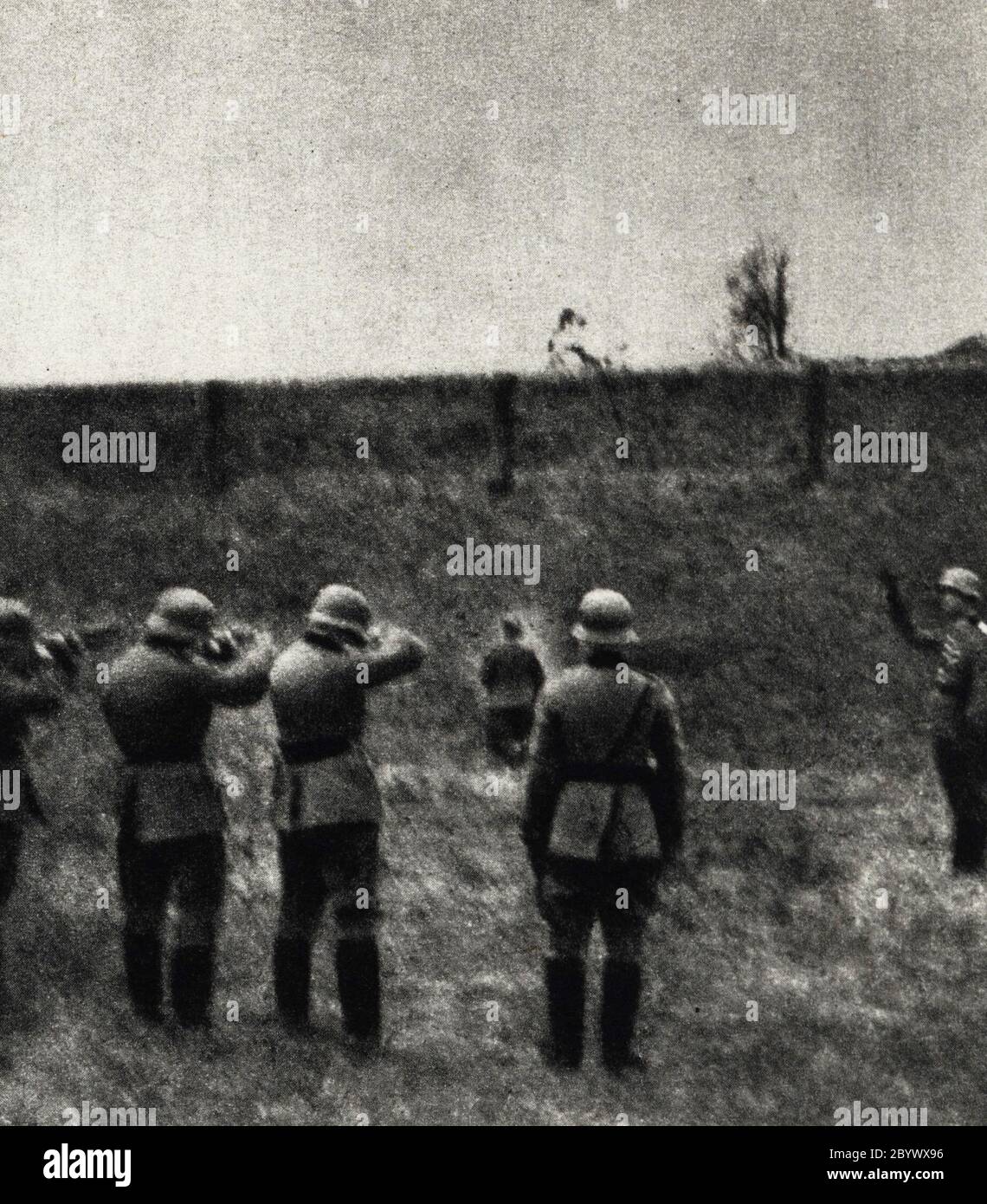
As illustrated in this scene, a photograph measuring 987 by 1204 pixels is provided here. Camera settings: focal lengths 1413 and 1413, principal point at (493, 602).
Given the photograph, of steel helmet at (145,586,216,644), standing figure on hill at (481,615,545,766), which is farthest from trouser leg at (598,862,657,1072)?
steel helmet at (145,586,216,644)

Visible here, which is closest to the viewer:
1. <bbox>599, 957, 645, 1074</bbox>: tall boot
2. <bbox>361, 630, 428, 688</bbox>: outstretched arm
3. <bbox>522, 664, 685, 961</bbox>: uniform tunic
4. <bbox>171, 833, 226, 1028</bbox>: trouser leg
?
<bbox>522, 664, 685, 961</bbox>: uniform tunic

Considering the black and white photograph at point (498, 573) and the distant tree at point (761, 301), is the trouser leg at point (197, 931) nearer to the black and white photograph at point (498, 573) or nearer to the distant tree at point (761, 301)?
the black and white photograph at point (498, 573)

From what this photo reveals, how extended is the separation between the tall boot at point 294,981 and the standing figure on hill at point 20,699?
49.7 inches

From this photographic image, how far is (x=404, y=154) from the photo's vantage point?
617 centimetres

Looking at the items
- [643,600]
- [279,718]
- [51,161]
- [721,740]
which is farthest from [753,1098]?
[51,161]

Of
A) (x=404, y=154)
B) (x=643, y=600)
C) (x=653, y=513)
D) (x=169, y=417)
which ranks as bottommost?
(x=643, y=600)

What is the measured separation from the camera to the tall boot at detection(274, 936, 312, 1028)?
19.4ft

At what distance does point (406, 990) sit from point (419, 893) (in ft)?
1.31

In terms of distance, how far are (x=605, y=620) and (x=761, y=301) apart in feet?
5.01

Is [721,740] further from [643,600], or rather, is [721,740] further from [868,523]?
[868,523]

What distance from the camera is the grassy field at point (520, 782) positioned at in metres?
5.75

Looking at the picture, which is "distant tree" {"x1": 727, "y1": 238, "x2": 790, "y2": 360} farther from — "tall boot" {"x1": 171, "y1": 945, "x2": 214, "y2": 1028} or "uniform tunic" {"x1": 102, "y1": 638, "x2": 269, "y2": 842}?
"tall boot" {"x1": 171, "y1": 945, "x2": 214, "y2": 1028}

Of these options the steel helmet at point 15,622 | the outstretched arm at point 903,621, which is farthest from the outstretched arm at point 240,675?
the outstretched arm at point 903,621

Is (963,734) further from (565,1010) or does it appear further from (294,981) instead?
(294,981)
